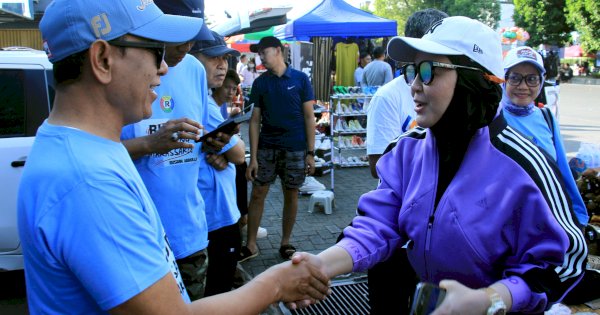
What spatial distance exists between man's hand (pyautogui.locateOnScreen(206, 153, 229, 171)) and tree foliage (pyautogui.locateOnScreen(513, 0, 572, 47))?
4263cm

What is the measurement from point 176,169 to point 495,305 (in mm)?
1649

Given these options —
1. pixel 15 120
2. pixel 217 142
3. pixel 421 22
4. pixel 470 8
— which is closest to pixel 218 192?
pixel 217 142

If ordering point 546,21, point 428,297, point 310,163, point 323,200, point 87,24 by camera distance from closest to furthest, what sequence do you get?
1. point 87,24
2. point 428,297
3. point 310,163
4. point 323,200
5. point 546,21

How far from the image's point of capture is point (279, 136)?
5.59 m

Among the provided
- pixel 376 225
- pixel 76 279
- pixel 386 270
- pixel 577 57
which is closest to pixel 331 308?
pixel 386 270

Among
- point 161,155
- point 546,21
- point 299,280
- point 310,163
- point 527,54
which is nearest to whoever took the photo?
point 299,280

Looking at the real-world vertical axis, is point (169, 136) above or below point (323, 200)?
above

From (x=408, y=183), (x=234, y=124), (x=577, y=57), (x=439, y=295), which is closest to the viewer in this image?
(x=439, y=295)

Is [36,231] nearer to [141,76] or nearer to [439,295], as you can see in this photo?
[141,76]

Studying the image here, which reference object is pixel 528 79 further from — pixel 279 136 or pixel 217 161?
pixel 279 136

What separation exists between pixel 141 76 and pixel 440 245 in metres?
1.18

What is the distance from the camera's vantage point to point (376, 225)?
7.17ft

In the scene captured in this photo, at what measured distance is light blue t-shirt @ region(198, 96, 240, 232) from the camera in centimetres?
323

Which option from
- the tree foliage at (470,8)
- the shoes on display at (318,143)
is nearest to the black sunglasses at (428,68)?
the shoes on display at (318,143)
